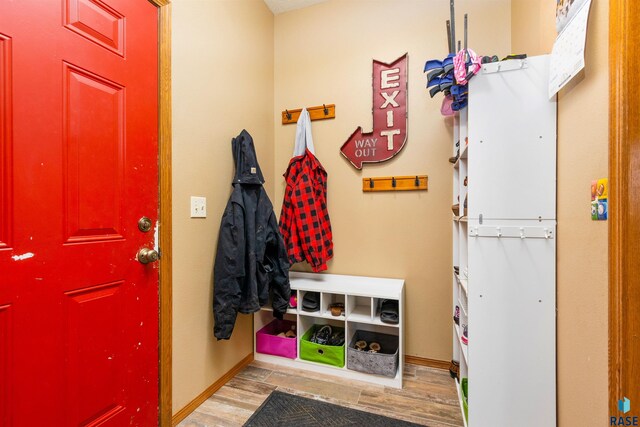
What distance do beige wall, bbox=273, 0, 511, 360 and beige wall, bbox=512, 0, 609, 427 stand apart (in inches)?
34.0

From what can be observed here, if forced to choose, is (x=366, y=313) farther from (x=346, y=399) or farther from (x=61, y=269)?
(x=61, y=269)

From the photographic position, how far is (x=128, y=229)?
3.92 ft

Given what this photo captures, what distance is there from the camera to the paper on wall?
889 millimetres

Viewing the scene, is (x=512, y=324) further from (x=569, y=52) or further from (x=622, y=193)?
(x=569, y=52)

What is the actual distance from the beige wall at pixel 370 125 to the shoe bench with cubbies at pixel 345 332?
0.64ft

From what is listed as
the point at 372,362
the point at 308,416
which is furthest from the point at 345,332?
the point at 308,416

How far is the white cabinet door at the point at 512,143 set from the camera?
45.4 inches

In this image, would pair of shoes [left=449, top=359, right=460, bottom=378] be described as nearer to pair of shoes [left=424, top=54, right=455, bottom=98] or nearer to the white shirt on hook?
pair of shoes [left=424, top=54, right=455, bottom=98]

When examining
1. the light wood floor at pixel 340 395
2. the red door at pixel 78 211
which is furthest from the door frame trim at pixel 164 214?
the light wood floor at pixel 340 395

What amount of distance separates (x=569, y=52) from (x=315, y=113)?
166 centimetres

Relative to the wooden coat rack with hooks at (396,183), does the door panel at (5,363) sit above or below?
below

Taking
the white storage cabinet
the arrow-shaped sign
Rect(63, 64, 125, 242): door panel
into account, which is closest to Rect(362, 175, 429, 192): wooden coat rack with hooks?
the arrow-shaped sign

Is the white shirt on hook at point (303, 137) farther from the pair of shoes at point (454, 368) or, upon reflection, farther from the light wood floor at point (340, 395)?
the pair of shoes at point (454, 368)

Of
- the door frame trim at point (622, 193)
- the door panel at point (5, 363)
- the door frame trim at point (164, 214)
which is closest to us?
the door frame trim at point (622, 193)
